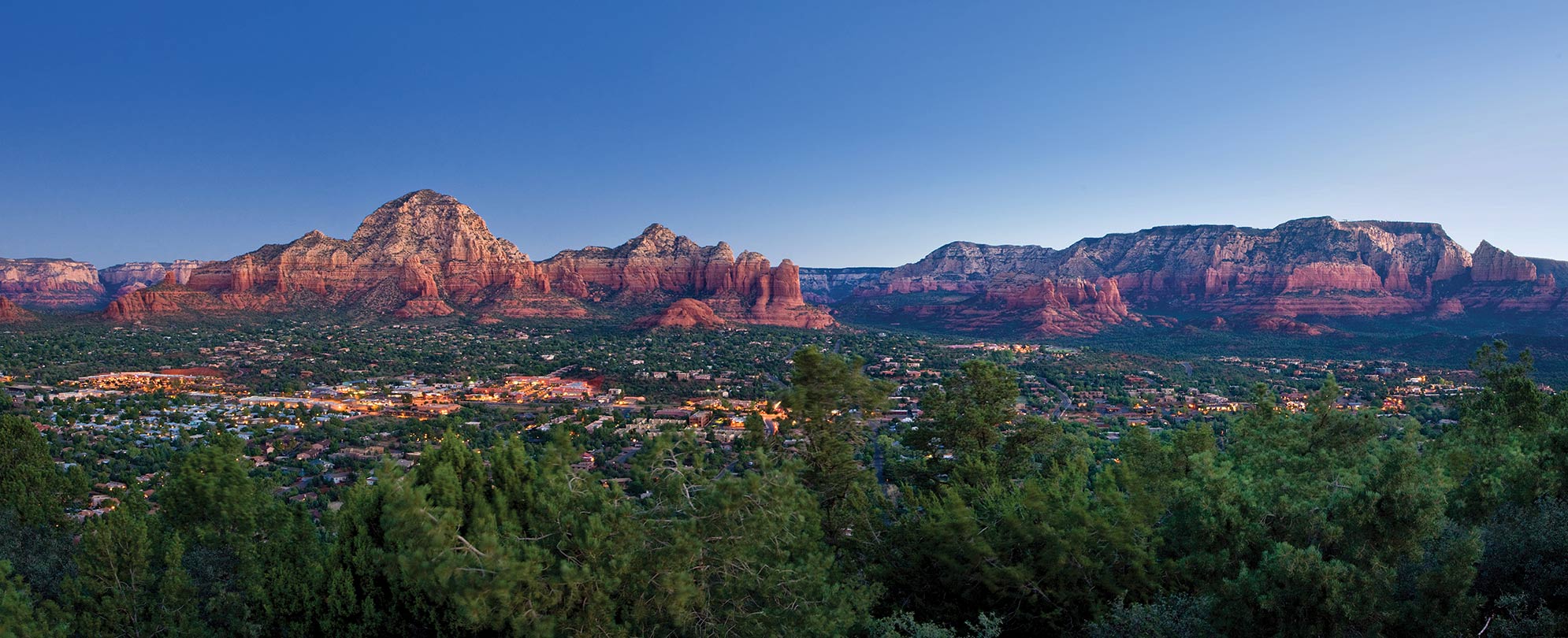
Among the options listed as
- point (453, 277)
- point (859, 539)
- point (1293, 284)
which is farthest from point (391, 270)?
point (1293, 284)

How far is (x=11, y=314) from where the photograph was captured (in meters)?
106

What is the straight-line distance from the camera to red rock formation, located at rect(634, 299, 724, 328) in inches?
4865

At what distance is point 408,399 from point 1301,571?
70063mm

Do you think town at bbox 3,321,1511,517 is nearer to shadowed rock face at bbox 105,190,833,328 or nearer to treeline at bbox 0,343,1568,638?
treeline at bbox 0,343,1568,638

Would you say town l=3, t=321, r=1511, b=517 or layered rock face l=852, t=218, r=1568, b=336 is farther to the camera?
layered rock face l=852, t=218, r=1568, b=336

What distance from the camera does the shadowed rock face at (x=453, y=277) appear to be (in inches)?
5305

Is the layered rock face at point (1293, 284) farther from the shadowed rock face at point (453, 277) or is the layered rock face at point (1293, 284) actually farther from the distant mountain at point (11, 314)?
the distant mountain at point (11, 314)

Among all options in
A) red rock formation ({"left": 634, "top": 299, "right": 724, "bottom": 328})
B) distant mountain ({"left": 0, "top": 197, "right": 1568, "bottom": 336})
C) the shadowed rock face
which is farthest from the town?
distant mountain ({"left": 0, "top": 197, "right": 1568, "bottom": 336})

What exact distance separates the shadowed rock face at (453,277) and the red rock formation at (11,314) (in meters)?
10.1

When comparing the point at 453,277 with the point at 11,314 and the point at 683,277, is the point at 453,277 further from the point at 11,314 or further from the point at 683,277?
the point at 11,314

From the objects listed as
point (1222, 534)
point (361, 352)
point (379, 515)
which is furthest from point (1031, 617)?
point (361, 352)

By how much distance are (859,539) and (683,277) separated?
157 metres

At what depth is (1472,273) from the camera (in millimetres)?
145000

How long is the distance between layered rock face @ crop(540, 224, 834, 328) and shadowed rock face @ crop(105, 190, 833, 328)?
0.29 metres
